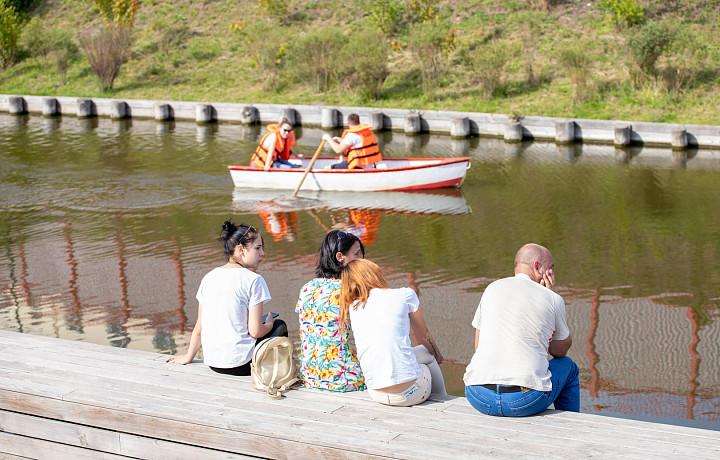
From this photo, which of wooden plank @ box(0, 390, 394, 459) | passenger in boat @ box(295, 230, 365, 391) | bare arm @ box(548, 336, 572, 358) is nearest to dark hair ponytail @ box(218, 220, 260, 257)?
passenger in boat @ box(295, 230, 365, 391)

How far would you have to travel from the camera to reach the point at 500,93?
763 inches

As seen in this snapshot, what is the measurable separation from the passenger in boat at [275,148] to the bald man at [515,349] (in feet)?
31.4

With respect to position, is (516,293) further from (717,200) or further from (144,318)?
(717,200)

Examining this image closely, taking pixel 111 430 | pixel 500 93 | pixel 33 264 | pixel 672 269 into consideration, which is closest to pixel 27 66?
pixel 500 93

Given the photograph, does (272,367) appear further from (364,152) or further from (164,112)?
(164,112)

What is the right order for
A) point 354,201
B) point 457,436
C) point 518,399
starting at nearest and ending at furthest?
point 457,436, point 518,399, point 354,201

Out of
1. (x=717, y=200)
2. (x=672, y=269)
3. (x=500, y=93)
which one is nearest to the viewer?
(x=672, y=269)

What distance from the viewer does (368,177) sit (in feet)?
42.4

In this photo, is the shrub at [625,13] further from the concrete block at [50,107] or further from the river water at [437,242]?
the concrete block at [50,107]

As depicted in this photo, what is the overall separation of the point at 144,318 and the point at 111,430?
3.60 meters

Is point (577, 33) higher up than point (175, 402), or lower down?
higher up

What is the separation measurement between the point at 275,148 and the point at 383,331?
9.77 m

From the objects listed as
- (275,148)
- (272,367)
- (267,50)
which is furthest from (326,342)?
(267,50)

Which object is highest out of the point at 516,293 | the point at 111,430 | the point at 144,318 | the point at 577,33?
the point at 577,33
